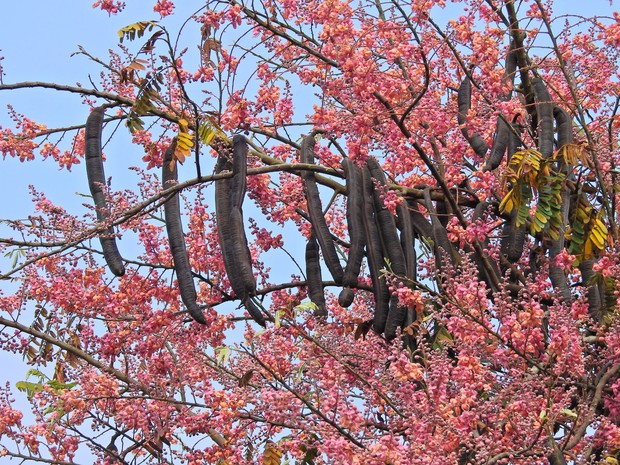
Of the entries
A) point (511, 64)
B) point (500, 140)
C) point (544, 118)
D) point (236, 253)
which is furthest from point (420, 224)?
point (511, 64)

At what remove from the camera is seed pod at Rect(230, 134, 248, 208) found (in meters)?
7.22

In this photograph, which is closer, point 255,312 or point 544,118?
point 255,312

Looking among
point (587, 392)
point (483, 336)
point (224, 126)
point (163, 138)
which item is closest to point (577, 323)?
point (483, 336)

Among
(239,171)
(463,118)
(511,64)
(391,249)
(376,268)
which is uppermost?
(511,64)

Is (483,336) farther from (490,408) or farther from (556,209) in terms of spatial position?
(556,209)

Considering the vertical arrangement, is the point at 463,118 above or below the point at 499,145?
above

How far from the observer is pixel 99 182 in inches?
282

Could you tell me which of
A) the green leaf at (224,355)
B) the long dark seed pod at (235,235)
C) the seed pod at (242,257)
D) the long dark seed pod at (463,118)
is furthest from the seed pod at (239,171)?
the long dark seed pod at (463,118)

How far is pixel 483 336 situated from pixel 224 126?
10.0 feet

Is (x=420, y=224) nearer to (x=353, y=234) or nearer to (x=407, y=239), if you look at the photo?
(x=407, y=239)

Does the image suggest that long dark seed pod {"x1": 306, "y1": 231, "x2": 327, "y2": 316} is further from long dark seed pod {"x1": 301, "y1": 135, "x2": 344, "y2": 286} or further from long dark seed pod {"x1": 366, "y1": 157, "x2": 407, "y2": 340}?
long dark seed pod {"x1": 366, "y1": 157, "x2": 407, "y2": 340}

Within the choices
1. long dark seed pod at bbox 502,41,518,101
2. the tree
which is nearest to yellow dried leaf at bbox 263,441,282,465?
the tree

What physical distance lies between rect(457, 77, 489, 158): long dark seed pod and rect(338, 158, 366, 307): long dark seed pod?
106 centimetres

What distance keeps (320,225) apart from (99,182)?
1479mm
